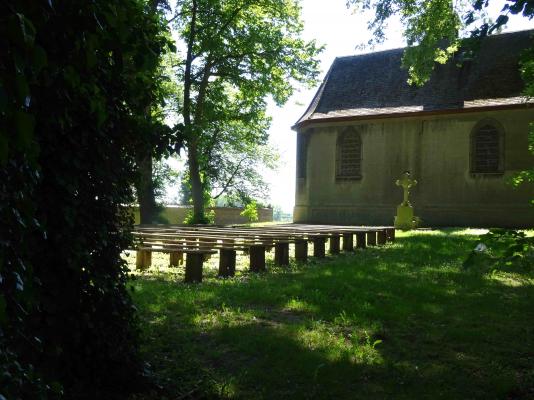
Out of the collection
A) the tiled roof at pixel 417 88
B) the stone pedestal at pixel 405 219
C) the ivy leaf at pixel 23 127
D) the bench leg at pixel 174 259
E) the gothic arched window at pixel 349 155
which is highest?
the tiled roof at pixel 417 88

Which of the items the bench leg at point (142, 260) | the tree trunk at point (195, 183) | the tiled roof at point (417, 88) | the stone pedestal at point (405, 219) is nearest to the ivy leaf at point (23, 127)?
the bench leg at point (142, 260)

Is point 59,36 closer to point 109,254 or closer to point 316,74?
point 109,254

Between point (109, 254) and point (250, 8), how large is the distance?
22442 millimetres

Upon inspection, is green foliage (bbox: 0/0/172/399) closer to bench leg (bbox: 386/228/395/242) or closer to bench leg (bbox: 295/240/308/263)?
bench leg (bbox: 295/240/308/263)

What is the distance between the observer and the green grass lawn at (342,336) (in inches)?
149

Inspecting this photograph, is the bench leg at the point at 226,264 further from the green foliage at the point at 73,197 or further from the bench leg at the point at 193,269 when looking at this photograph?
the green foliage at the point at 73,197

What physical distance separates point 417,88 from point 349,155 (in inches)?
183

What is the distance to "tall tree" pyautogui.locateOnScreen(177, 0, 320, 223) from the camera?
2239cm

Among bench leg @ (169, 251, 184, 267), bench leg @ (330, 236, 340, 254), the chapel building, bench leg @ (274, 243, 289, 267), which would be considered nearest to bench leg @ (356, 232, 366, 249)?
bench leg @ (330, 236, 340, 254)

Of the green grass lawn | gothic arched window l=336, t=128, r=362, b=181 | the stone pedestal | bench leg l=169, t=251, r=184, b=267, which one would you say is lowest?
the green grass lawn

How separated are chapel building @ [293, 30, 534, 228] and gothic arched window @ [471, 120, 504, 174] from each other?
4 centimetres

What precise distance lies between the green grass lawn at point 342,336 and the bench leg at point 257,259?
26.5 inches

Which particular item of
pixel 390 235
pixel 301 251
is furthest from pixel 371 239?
pixel 301 251

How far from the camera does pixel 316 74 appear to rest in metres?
23.9
